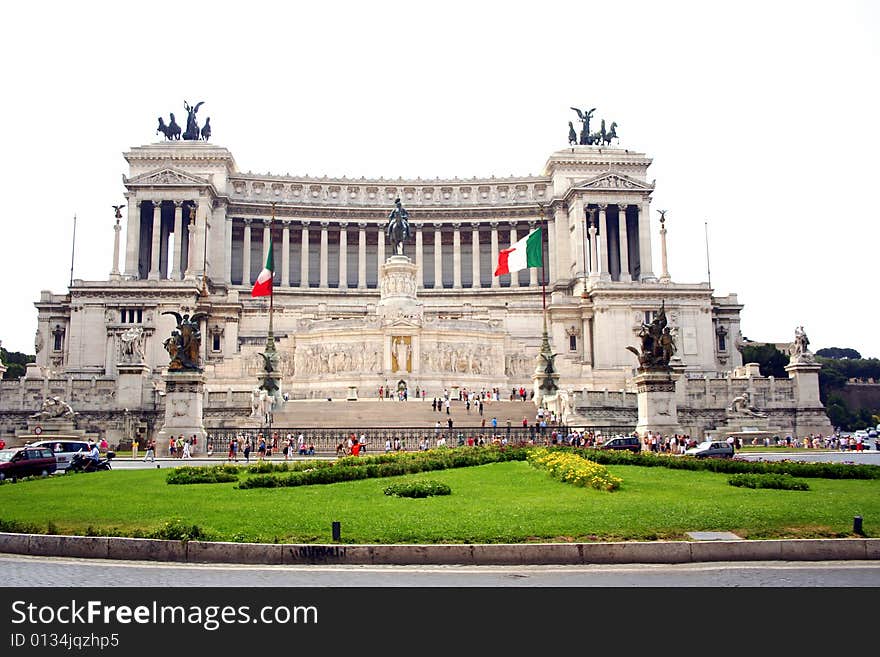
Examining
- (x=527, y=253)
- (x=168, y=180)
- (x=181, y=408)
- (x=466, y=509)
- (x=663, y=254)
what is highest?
(x=168, y=180)

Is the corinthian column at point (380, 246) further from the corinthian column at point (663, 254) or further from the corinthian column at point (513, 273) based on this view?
the corinthian column at point (663, 254)

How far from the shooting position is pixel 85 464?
35125mm

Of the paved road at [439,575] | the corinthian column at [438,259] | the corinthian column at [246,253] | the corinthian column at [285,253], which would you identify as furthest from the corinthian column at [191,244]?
the paved road at [439,575]

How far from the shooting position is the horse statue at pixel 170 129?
112812 millimetres

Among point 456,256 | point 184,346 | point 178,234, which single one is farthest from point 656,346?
point 178,234

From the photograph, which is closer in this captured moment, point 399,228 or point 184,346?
point 184,346

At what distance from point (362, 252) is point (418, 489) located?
95.1 m

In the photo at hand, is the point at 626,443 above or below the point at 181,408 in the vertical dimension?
below

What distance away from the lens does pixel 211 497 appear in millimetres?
23344

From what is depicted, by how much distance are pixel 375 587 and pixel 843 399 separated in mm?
122488

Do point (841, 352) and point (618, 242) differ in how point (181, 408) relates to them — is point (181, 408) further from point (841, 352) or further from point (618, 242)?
point (841, 352)

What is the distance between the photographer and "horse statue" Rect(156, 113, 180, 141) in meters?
113

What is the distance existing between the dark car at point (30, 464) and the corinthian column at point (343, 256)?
80786 millimetres
